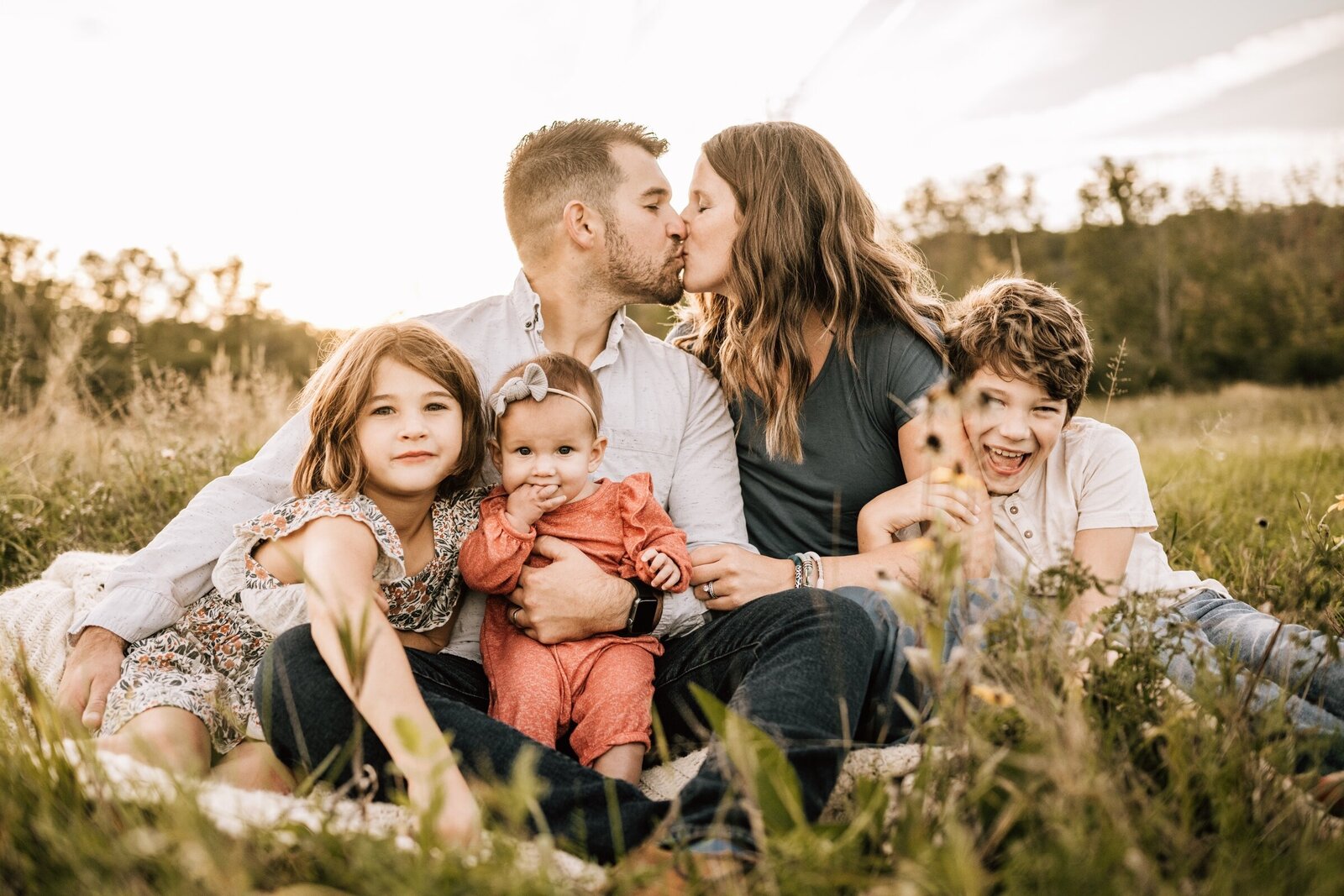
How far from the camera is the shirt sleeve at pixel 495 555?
2.62 meters

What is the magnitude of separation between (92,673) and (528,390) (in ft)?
4.83

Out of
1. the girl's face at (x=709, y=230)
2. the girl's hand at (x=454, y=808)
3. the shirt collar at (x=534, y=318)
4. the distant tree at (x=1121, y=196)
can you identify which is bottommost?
the girl's hand at (x=454, y=808)

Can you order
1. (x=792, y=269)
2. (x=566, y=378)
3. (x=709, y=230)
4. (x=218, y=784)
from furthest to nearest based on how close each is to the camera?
(x=709, y=230) → (x=792, y=269) → (x=566, y=378) → (x=218, y=784)

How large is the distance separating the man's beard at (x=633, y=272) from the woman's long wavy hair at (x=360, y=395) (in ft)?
3.08

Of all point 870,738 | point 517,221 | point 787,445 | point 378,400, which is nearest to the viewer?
point 870,738

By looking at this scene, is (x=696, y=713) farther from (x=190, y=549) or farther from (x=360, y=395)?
(x=190, y=549)

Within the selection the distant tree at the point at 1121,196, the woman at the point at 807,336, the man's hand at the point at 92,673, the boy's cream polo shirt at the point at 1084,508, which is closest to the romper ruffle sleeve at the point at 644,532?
the woman at the point at 807,336

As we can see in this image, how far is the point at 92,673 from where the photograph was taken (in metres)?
2.63

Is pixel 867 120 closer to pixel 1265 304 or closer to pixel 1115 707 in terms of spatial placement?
pixel 1115 707

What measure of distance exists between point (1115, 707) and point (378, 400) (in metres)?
1.99

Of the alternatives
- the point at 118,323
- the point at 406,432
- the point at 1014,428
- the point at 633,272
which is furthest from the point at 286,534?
the point at 118,323

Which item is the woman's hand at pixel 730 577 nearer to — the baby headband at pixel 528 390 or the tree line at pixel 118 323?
the baby headband at pixel 528 390

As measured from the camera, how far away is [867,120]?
5848mm

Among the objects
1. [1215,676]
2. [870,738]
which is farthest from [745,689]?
[1215,676]
